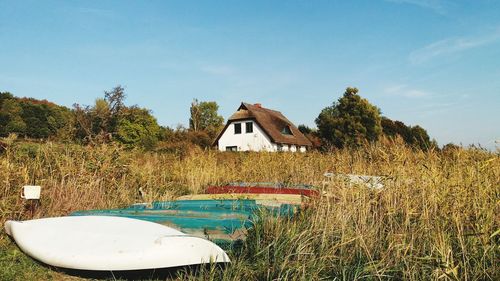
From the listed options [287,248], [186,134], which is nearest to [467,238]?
[287,248]

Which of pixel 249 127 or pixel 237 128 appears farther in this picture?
pixel 237 128

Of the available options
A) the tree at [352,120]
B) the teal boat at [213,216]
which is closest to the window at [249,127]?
the tree at [352,120]

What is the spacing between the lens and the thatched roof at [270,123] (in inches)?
1409

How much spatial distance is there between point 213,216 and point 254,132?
1249 inches

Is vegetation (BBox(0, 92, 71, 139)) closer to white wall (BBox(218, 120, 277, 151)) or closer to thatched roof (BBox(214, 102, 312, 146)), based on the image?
white wall (BBox(218, 120, 277, 151))

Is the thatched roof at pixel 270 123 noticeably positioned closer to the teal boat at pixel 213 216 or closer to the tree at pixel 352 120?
the tree at pixel 352 120

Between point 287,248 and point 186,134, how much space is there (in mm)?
36567

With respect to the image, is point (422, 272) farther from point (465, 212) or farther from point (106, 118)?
point (106, 118)

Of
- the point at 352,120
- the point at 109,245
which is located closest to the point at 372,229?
the point at 109,245

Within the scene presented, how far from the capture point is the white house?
1403 inches

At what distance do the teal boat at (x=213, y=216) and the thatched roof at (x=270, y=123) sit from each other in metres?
29.7

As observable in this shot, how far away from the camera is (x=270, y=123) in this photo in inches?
1473

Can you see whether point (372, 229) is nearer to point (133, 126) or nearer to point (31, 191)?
point (31, 191)

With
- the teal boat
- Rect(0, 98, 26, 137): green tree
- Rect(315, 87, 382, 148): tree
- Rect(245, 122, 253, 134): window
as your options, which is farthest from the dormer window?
the teal boat
